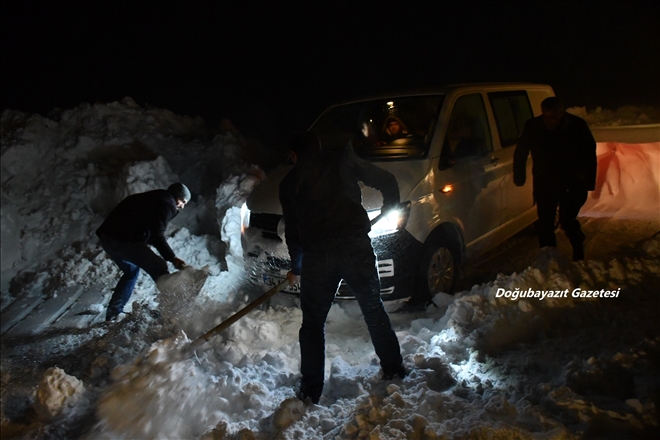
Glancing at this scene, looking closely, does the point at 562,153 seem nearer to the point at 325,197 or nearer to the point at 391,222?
the point at 391,222

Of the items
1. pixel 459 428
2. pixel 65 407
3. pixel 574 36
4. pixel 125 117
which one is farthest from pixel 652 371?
pixel 574 36

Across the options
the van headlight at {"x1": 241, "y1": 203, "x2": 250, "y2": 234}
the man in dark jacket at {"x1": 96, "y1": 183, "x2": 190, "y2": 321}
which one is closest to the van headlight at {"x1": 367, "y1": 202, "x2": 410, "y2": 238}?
the van headlight at {"x1": 241, "y1": 203, "x2": 250, "y2": 234}

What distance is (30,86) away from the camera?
1842 centimetres

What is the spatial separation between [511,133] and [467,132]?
914 mm

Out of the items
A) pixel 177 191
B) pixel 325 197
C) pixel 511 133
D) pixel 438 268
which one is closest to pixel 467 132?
pixel 511 133

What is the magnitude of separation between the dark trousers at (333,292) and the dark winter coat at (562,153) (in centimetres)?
253

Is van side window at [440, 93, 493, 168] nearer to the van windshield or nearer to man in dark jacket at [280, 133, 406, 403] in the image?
the van windshield

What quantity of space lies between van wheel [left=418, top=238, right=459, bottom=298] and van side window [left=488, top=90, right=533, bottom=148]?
152 cm

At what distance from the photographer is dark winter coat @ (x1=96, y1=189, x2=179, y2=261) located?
15.9 feet

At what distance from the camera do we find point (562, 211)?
482 cm

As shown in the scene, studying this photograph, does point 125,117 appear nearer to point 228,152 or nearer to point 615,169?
point 228,152

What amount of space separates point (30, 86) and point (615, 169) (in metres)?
20.2

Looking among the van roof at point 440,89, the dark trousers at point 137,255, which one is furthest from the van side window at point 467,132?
the dark trousers at point 137,255

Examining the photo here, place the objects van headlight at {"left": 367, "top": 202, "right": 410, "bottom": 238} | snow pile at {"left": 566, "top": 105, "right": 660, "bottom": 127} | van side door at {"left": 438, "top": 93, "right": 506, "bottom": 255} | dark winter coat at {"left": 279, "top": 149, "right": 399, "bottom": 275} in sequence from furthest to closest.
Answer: snow pile at {"left": 566, "top": 105, "right": 660, "bottom": 127} < van side door at {"left": 438, "top": 93, "right": 506, "bottom": 255} < van headlight at {"left": 367, "top": 202, "right": 410, "bottom": 238} < dark winter coat at {"left": 279, "top": 149, "right": 399, "bottom": 275}
